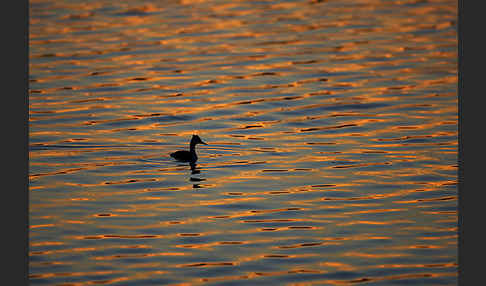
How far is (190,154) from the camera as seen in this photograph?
18.9 m

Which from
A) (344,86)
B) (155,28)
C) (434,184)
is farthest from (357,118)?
(155,28)

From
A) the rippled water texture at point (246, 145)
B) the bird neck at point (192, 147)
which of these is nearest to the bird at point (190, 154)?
the bird neck at point (192, 147)

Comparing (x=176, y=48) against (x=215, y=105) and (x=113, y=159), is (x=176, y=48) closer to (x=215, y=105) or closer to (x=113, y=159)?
(x=215, y=105)

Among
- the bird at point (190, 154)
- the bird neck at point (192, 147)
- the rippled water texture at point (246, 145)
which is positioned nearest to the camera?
the rippled water texture at point (246, 145)

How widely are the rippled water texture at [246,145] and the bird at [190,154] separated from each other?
0.21 meters

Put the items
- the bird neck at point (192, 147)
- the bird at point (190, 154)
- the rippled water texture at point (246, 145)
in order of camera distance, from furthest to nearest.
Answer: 1. the bird neck at point (192, 147)
2. the bird at point (190, 154)
3. the rippled water texture at point (246, 145)

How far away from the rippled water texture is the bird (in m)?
0.21

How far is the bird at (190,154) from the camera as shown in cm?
1881

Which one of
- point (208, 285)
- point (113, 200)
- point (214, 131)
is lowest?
point (208, 285)

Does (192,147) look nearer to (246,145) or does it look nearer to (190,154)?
(190,154)

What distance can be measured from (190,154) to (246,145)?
5.43 ft

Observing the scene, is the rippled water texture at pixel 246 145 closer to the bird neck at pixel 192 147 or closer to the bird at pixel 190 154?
the bird at pixel 190 154

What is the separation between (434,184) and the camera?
57.4ft

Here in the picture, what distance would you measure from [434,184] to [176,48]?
1387 cm
